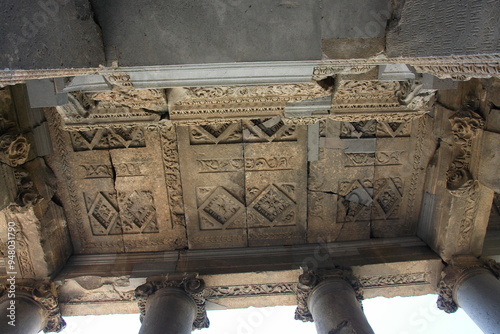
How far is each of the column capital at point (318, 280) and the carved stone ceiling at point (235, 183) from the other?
62 centimetres

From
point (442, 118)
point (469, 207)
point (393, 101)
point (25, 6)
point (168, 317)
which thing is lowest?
point (168, 317)

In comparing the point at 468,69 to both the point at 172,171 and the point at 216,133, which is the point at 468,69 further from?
→ the point at 172,171

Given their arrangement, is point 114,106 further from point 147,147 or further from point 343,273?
point 343,273

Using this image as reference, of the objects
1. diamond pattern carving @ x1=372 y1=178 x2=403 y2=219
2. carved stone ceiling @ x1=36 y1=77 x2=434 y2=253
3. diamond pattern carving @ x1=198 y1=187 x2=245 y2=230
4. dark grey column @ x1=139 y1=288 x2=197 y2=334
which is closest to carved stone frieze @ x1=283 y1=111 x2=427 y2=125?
carved stone ceiling @ x1=36 y1=77 x2=434 y2=253

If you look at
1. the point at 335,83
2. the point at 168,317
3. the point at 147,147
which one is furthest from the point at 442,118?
the point at 168,317

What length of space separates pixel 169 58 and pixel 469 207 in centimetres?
423

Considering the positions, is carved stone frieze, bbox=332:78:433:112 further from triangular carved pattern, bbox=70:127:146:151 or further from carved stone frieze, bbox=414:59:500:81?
triangular carved pattern, bbox=70:127:146:151

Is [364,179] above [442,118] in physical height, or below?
below

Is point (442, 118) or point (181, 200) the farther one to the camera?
point (181, 200)

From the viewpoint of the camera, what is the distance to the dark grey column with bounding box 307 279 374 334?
3.94 metres

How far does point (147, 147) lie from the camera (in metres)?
4.65

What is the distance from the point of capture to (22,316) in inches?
164

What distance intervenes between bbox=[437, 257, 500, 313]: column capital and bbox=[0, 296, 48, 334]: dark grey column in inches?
209

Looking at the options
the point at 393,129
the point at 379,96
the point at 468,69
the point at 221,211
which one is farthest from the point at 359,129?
the point at 468,69
